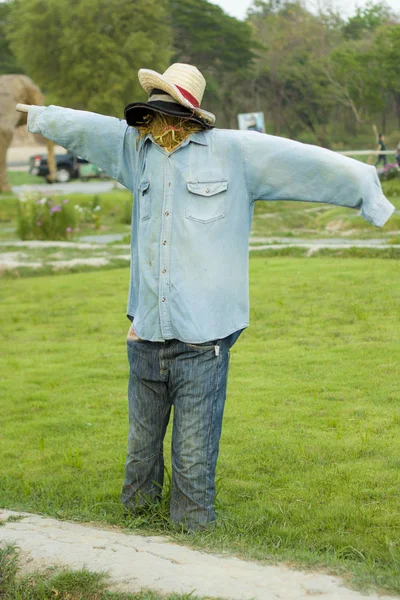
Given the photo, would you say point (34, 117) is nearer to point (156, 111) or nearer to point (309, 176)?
point (156, 111)

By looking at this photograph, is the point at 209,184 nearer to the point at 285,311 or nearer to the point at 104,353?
the point at 104,353

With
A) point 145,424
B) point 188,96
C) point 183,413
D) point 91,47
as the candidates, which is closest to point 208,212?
point 188,96

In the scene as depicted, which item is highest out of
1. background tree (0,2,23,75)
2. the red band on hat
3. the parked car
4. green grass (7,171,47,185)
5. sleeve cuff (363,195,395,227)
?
background tree (0,2,23,75)

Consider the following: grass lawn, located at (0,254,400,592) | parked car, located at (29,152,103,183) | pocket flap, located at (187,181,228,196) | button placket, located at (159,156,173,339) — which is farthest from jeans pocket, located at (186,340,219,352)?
parked car, located at (29,152,103,183)

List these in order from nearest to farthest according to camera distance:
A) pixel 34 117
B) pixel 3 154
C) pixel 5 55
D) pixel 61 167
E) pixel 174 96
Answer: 1. pixel 174 96
2. pixel 34 117
3. pixel 3 154
4. pixel 61 167
5. pixel 5 55

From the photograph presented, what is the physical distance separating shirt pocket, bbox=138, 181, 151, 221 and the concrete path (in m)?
1.30

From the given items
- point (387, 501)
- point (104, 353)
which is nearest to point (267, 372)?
point (104, 353)

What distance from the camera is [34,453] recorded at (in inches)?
217

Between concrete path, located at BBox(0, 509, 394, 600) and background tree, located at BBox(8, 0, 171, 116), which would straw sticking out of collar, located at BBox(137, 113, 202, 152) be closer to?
concrete path, located at BBox(0, 509, 394, 600)

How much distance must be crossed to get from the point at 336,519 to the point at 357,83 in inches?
1781

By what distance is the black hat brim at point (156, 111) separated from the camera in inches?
144

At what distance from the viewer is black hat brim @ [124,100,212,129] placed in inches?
144

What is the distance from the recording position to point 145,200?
3.79 meters

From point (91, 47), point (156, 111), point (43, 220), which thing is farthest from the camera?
point (91, 47)
